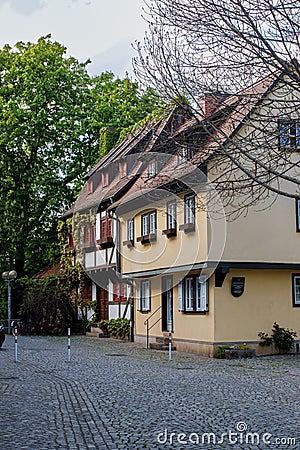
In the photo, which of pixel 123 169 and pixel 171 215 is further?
pixel 123 169

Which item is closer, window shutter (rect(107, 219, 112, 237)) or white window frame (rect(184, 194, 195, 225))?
white window frame (rect(184, 194, 195, 225))

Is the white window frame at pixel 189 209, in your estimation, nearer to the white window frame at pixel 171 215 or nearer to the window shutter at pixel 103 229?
the white window frame at pixel 171 215

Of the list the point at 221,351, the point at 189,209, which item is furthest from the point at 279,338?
the point at 189,209

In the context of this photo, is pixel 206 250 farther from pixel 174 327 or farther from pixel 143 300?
pixel 143 300

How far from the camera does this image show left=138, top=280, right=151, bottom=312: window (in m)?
28.4

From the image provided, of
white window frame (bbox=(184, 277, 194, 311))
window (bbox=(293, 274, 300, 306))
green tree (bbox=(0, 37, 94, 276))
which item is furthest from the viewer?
green tree (bbox=(0, 37, 94, 276))

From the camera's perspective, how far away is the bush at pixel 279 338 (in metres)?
23.2

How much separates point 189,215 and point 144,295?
19.3 ft

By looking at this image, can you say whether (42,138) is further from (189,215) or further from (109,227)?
(189,215)

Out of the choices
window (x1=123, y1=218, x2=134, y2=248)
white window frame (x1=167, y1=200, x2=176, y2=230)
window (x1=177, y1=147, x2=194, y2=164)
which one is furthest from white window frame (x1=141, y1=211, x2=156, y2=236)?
window (x1=177, y1=147, x2=194, y2=164)

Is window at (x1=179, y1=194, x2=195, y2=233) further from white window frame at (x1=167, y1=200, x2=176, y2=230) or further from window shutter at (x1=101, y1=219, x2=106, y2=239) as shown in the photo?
window shutter at (x1=101, y1=219, x2=106, y2=239)

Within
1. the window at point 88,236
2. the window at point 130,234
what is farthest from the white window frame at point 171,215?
the window at point 88,236

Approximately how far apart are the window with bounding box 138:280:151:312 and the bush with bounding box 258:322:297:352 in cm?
621

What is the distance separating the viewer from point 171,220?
→ 2545 cm
